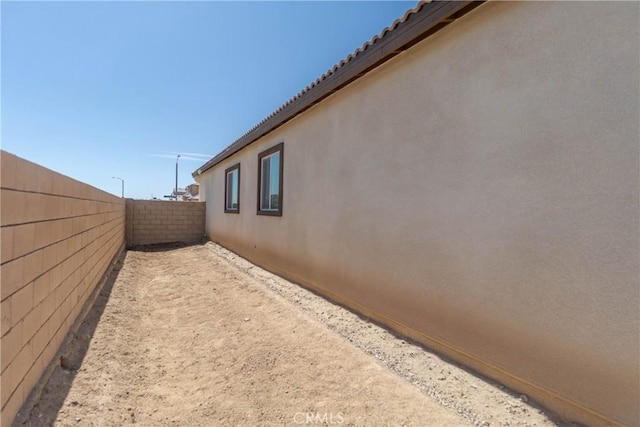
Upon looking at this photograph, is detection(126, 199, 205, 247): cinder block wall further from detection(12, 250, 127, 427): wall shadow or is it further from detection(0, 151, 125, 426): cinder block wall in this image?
detection(0, 151, 125, 426): cinder block wall

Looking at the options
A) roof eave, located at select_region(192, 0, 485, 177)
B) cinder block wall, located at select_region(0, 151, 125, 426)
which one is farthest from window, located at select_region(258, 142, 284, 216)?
cinder block wall, located at select_region(0, 151, 125, 426)

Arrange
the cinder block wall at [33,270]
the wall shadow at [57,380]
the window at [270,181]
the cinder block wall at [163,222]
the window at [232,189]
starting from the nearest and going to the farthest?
1. the cinder block wall at [33,270]
2. the wall shadow at [57,380]
3. the window at [270,181]
4. the window at [232,189]
5. the cinder block wall at [163,222]

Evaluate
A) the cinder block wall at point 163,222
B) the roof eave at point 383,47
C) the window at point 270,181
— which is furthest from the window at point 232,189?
the roof eave at point 383,47

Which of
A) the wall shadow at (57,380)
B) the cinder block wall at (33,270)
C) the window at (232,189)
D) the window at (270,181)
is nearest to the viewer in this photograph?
the cinder block wall at (33,270)

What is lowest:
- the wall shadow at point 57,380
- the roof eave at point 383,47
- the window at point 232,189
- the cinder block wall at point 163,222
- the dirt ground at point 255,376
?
the dirt ground at point 255,376

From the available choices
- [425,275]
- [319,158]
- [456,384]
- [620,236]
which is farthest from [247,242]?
[620,236]

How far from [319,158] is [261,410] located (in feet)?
12.0

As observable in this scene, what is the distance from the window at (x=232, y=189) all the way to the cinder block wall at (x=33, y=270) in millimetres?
5936

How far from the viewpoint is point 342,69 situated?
13.3ft

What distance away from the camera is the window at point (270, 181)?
6.33 metres

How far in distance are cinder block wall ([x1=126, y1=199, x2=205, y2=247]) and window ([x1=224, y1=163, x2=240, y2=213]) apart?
312 cm

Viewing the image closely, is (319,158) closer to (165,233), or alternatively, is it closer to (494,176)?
(494,176)

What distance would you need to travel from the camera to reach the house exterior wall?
5.92 feet

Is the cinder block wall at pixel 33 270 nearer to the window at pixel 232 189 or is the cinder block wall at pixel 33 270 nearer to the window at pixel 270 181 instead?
the window at pixel 270 181
